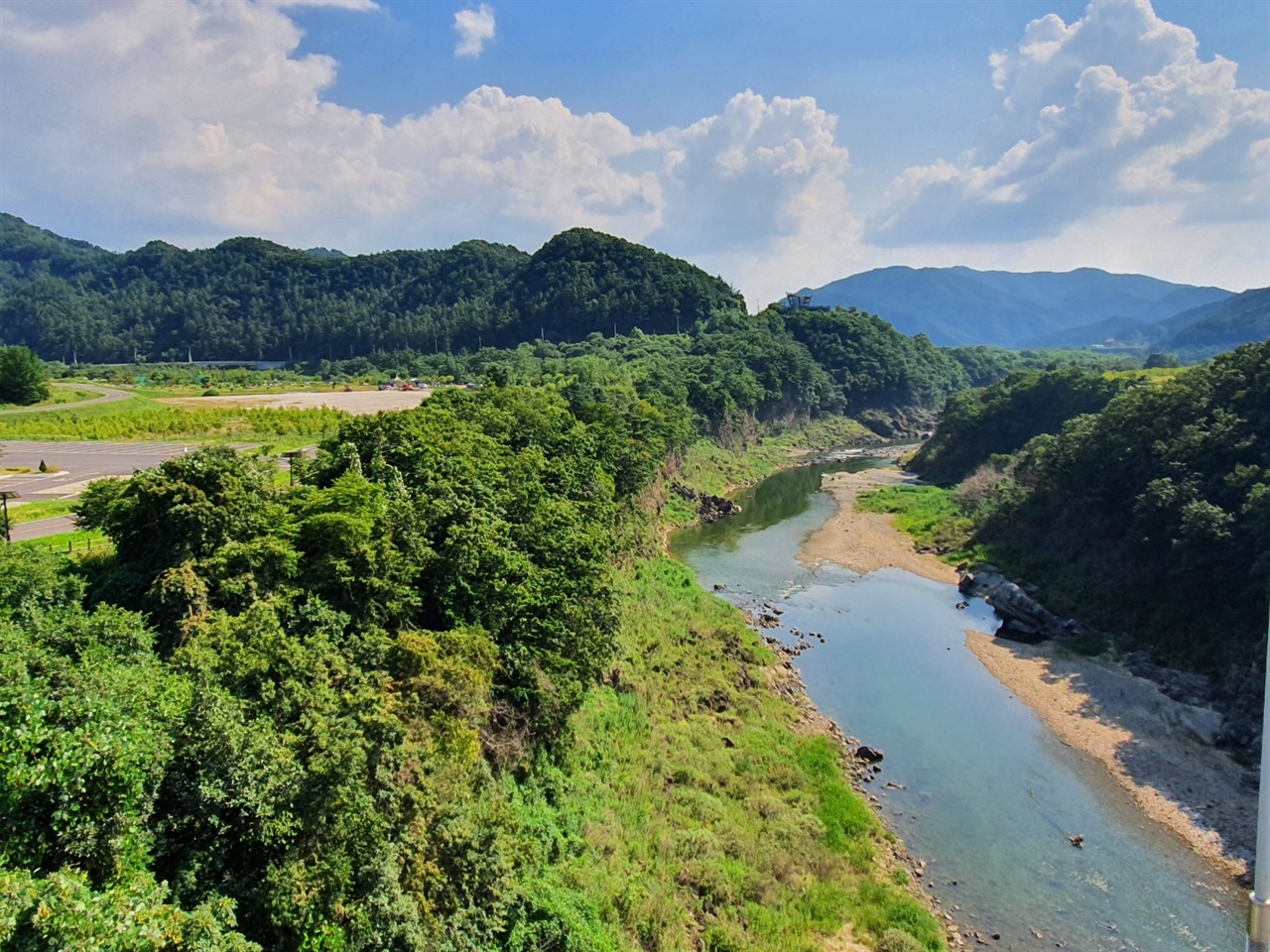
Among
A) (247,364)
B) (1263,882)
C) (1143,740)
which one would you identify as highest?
(247,364)

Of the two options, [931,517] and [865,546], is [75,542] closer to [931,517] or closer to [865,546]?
[865,546]

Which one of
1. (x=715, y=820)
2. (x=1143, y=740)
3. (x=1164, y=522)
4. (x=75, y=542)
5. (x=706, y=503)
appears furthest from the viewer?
(x=706, y=503)

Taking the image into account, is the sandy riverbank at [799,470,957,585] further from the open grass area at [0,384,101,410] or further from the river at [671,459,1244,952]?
the open grass area at [0,384,101,410]

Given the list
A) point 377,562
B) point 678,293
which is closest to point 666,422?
point 377,562

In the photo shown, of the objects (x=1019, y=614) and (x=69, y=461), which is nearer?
(x=69, y=461)

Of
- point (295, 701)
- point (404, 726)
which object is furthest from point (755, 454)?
point (295, 701)

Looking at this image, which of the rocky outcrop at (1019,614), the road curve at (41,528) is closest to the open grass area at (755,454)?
the rocky outcrop at (1019,614)

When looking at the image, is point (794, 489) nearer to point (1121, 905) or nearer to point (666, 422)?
point (666, 422)
